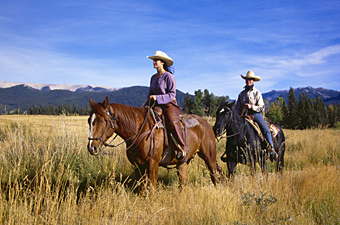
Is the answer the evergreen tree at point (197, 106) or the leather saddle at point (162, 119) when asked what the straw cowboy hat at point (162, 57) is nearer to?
the leather saddle at point (162, 119)

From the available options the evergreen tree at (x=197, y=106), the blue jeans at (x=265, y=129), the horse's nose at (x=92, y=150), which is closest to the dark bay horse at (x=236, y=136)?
the blue jeans at (x=265, y=129)

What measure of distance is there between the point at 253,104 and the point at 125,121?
3811 millimetres

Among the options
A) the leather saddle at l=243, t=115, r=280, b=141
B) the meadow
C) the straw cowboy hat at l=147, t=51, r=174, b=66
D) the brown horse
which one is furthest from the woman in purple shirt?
the leather saddle at l=243, t=115, r=280, b=141

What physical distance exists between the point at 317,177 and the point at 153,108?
3585 mm

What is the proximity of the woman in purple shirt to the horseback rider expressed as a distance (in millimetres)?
2531

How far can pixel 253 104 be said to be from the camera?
652 centimetres

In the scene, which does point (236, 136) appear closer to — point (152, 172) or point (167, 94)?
point (167, 94)

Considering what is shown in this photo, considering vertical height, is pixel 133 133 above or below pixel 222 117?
below

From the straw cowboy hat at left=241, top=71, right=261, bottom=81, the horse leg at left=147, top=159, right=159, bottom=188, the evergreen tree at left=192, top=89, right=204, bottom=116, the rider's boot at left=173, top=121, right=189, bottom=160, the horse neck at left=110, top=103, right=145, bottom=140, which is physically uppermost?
the evergreen tree at left=192, top=89, right=204, bottom=116

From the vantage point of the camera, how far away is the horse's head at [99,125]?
11.8ft

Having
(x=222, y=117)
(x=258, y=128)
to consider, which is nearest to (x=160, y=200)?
(x=222, y=117)

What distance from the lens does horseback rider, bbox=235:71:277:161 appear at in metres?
6.29

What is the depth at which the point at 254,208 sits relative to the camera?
3.74 m

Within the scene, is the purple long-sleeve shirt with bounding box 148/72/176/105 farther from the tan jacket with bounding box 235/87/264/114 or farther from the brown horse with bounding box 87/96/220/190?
the tan jacket with bounding box 235/87/264/114
